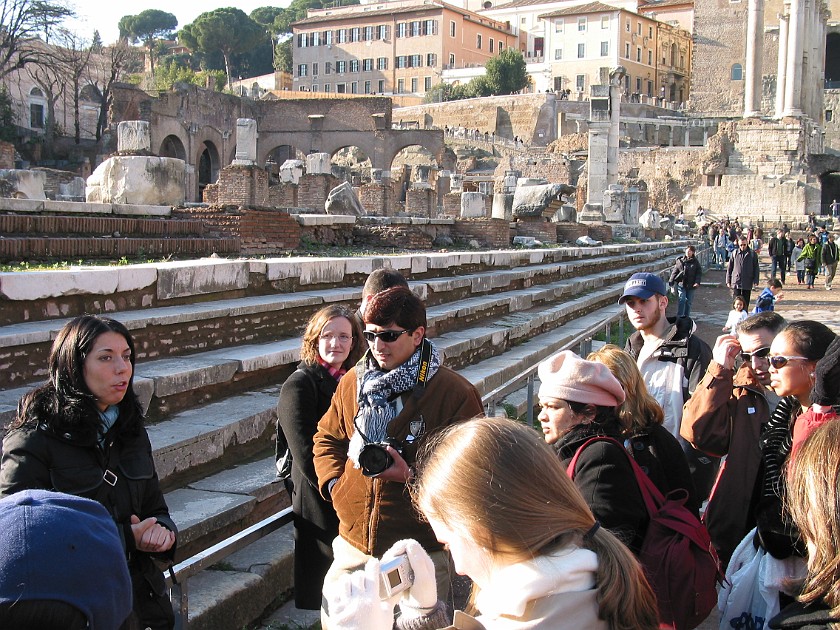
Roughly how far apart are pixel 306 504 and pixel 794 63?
52.1 metres

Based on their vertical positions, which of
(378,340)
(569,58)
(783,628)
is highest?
(569,58)

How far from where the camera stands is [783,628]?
1.93 metres

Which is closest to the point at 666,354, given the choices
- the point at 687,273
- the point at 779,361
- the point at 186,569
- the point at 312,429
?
the point at 779,361

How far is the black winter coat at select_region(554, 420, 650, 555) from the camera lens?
2557 mm

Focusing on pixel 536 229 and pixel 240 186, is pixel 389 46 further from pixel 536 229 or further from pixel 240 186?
pixel 240 186

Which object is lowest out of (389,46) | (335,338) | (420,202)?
(335,338)

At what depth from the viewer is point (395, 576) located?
1.93 meters

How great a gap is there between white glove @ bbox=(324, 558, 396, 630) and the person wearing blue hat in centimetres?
43

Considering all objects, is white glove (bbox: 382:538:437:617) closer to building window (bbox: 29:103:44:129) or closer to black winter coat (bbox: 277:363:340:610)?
black winter coat (bbox: 277:363:340:610)

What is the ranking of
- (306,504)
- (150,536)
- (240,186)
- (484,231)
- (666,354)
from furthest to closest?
(240,186), (484,231), (666,354), (306,504), (150,536)

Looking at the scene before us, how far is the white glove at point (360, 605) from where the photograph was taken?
1826 millimetres

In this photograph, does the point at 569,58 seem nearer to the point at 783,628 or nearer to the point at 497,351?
the point at 497,351

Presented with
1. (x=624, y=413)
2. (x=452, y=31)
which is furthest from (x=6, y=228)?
(x=452, y=31)

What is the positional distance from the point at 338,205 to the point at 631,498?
1331 cm
